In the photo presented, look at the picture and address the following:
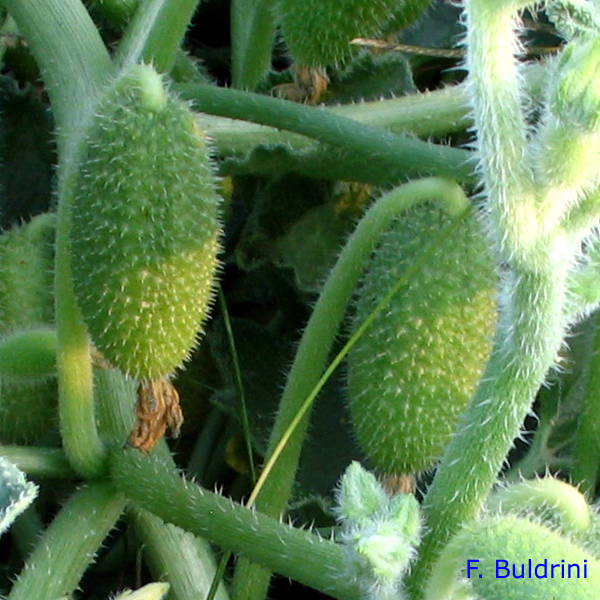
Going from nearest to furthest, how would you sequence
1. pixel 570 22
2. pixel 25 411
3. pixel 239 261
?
1. pixel 570 22
2. pixel 25 411
3. pixel 239 261

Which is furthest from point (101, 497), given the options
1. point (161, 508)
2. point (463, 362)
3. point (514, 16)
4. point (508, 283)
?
point (514, 16)

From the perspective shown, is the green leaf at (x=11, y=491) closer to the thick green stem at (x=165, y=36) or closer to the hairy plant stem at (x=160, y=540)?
the hairy plant stem at (x=160, y=540)

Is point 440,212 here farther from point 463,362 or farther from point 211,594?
point 211,594

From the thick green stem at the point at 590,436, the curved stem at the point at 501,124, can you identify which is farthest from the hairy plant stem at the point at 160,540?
Result: the curved stem at the point at 501,124

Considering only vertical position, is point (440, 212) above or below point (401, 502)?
above

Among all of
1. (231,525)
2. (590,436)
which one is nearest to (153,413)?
(231,525)

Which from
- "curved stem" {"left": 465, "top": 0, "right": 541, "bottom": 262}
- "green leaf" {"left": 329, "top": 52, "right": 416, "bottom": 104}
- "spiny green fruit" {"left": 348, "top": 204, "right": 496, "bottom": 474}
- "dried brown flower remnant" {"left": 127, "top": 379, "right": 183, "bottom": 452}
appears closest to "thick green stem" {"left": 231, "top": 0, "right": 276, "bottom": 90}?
"green leaf" {"left": 329, "top": 52, "right": 416, "bottom": 104}
